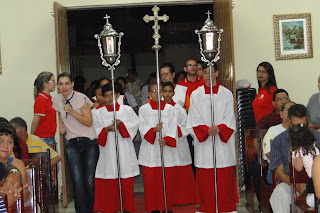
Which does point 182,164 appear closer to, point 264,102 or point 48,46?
point 264,102

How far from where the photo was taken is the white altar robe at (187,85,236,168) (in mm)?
8070

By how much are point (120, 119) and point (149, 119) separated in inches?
14.8

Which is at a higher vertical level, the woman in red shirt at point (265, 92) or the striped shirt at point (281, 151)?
the woman in red shirt at point (265, 92)

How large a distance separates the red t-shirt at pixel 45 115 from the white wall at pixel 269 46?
3.06 metres

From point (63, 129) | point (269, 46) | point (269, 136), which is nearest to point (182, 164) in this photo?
point (63, 129)

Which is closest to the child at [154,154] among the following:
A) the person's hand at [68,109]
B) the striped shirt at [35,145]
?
the person's hand at [68,109]

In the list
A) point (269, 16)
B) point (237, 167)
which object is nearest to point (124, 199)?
point (237, 167)

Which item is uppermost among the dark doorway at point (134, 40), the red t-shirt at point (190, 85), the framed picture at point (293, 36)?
the dark doorway at point (134, 40)

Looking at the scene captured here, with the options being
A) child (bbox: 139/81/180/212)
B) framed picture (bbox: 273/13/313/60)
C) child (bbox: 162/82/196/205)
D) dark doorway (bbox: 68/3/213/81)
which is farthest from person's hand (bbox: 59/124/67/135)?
dark doorway (bbox: 68/3/213/81)

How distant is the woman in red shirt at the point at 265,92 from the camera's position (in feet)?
28.5

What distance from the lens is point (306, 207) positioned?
212 inches

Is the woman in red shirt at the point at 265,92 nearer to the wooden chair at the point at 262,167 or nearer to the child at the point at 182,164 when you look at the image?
the child at the point at 182,164

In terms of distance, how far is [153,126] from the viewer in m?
8.31

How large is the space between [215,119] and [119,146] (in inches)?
50.6
